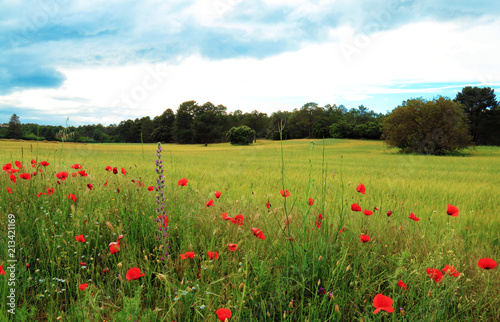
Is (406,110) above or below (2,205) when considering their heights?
above

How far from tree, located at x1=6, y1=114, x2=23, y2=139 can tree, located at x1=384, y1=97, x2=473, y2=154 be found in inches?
1800

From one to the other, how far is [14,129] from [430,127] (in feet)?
164

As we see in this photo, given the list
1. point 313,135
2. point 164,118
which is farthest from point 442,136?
point 164,118

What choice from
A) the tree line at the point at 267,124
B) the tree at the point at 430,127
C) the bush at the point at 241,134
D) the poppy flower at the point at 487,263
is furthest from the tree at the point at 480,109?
the poppy flower at the point at 487,263

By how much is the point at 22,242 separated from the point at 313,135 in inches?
2838

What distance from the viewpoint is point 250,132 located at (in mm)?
51938

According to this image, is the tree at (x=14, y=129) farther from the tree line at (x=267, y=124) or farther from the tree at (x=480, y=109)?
the tree at (x=480, y=109)

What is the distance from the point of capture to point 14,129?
37625mm

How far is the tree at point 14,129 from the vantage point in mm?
36991

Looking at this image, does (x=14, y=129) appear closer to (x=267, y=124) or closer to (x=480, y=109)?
(x=267, y=124)

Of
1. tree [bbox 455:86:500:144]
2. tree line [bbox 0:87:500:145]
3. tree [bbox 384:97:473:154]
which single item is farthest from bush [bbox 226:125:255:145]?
tree [bbox 455:86:500:144]

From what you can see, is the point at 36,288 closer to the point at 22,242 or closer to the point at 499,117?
the point at 22,242

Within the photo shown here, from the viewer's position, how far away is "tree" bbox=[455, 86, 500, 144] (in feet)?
142

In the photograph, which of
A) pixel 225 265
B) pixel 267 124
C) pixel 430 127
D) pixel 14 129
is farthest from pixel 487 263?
pixel 267 124
